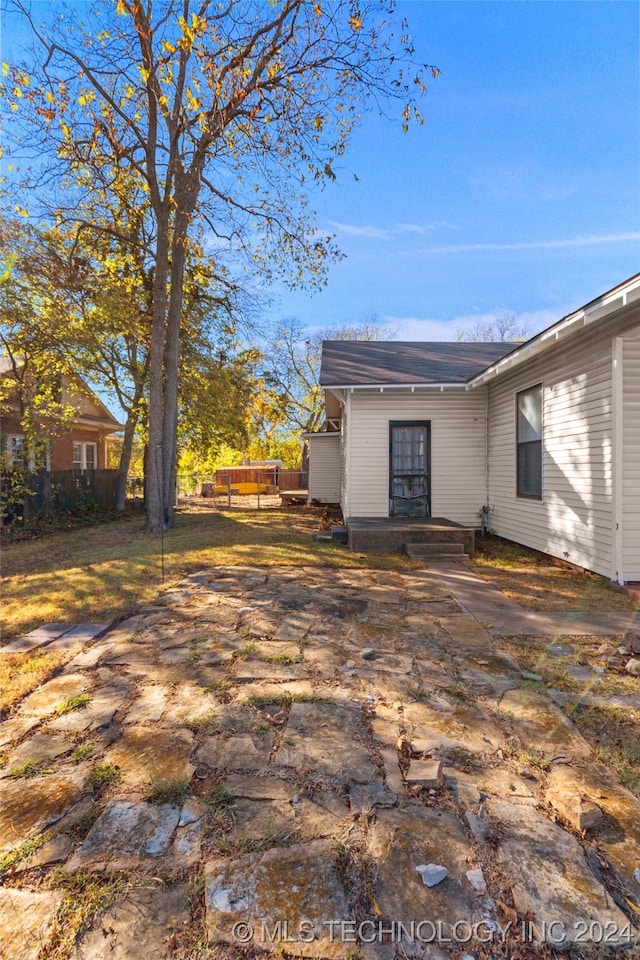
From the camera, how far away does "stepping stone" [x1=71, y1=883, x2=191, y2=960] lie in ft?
3.81

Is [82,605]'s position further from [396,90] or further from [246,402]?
[246,402]

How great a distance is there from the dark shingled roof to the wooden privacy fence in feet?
24.2

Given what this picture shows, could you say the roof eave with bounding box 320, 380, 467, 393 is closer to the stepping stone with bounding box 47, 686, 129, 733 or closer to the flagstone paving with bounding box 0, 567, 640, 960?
the flagstone paving with bounding box 0, 567, 640, 960

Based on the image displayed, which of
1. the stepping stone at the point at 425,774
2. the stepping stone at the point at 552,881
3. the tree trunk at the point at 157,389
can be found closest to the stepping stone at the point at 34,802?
the stepping stone at the point at 425,774

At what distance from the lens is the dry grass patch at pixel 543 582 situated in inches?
167

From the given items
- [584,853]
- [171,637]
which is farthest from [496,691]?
[171,637]

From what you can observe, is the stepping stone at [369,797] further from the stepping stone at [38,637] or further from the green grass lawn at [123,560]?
the green grass lawn at [123,560]

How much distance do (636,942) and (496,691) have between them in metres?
1.35

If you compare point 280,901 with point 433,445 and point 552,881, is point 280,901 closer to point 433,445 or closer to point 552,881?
point 552,881

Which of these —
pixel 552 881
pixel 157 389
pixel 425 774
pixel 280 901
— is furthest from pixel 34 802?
pixel 157 389

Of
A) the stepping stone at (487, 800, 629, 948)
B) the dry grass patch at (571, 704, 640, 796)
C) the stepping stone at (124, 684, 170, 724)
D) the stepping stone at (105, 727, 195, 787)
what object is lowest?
the dry grass patch at (571, 704, 640, 796)

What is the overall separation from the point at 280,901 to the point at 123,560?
5959 millimetres

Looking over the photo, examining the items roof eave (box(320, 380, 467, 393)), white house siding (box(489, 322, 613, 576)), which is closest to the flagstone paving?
white house siding (box(489, 322, 613, 576))

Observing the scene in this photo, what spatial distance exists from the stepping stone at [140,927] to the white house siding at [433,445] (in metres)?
7.09
